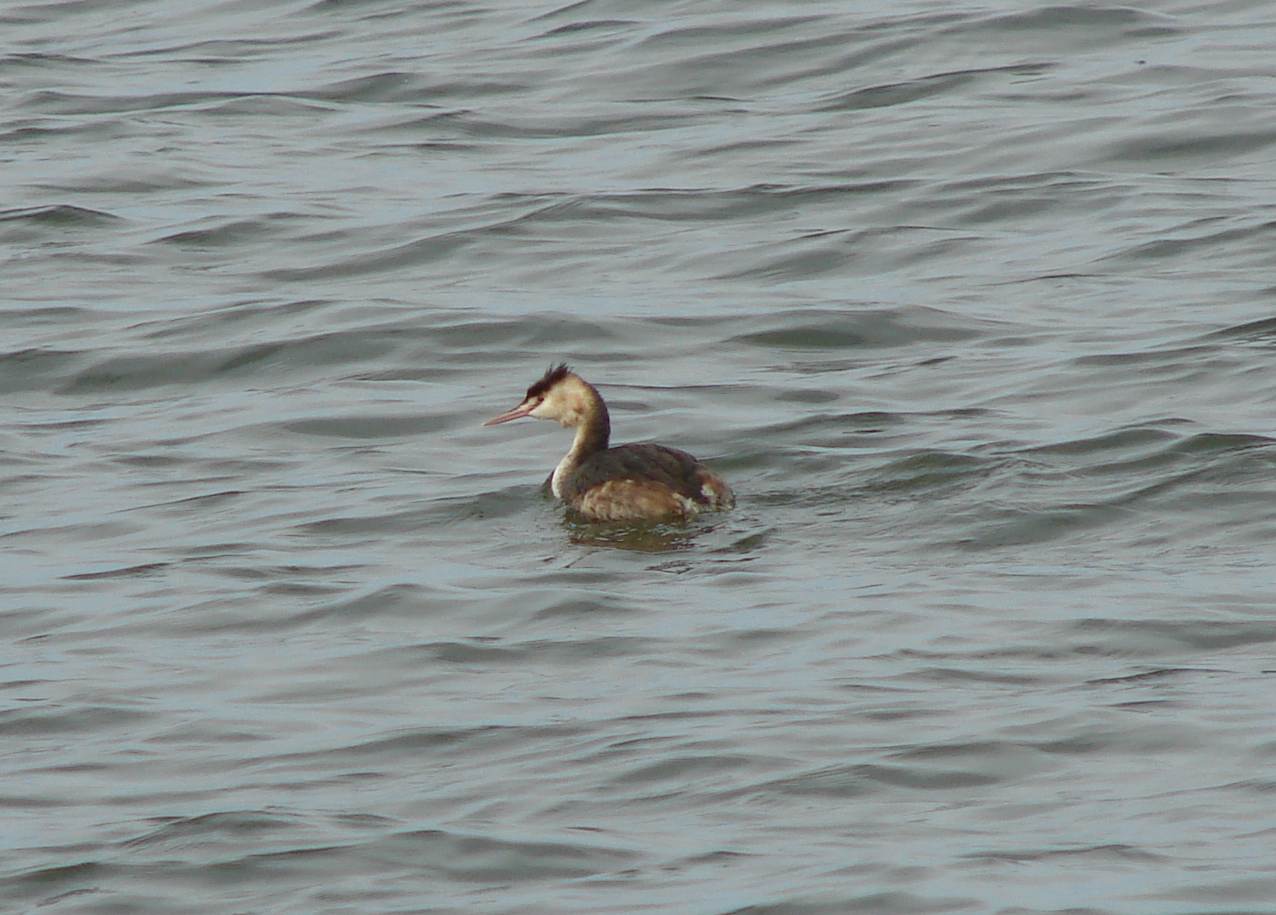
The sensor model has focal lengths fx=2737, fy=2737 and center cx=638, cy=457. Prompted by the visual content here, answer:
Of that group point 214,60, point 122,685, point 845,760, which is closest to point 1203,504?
point 845,760

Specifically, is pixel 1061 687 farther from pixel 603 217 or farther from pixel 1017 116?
pixel 1017 116

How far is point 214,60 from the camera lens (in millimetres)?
20969

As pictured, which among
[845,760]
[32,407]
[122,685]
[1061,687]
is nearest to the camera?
[845,760]

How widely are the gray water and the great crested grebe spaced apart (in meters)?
0.11

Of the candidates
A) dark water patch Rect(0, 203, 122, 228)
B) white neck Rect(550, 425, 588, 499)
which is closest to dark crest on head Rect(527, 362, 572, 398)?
white neck Rect(550, 425, 588, 499)

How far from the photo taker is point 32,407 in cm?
1266

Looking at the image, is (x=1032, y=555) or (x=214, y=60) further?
(x=214, y=60)

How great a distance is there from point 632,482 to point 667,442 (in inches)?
52.0

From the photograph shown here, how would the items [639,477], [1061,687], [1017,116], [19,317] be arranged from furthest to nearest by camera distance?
[1017,116] → [19,317] → [639,477] → [1061,687]

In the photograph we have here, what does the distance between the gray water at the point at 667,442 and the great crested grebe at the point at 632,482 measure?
0.38 ft

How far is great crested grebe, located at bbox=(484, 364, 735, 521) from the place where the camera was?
1008 cm

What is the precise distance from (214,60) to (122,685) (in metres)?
13.2

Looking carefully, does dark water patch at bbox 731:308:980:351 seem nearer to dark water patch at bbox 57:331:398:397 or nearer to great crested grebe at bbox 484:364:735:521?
dark water patch at bbox 57:331:398:397

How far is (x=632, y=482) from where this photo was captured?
1023 centimetres
